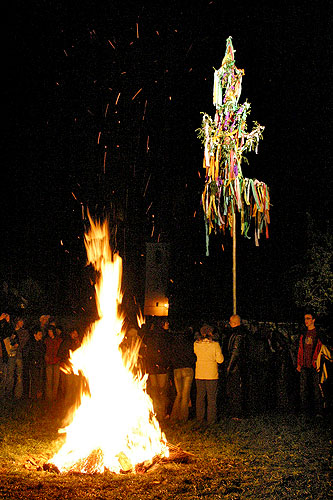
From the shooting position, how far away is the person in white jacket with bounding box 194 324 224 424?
31.3ft

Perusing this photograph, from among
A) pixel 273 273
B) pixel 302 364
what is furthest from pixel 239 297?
pixel 302 364

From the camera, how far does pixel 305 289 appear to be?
119 feet

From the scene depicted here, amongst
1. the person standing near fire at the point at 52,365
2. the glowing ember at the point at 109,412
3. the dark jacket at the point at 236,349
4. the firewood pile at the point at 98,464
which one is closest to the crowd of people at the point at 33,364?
the person standing near fire at the point at 52,365

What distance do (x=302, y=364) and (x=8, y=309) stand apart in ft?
109

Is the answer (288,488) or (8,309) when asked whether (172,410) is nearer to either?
(288,488)

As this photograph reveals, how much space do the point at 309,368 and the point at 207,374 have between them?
7.08 ft

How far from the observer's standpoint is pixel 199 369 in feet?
31.6

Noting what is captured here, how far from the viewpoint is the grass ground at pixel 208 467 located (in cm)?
575

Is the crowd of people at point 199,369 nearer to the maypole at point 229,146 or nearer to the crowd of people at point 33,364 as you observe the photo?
the crowd of people at point 33,364

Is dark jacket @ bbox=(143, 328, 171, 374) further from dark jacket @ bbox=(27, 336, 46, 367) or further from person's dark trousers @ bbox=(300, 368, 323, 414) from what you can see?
dark jacket @ bbox=(27, 336, 46, 367)

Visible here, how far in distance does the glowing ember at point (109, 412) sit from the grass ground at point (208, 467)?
14.2 inches

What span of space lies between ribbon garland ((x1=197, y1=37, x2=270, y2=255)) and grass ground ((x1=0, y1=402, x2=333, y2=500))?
857 centimetres

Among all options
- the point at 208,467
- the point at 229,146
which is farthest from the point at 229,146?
the point at 208,467

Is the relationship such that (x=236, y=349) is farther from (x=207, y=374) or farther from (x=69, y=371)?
(x=69, y=371)
